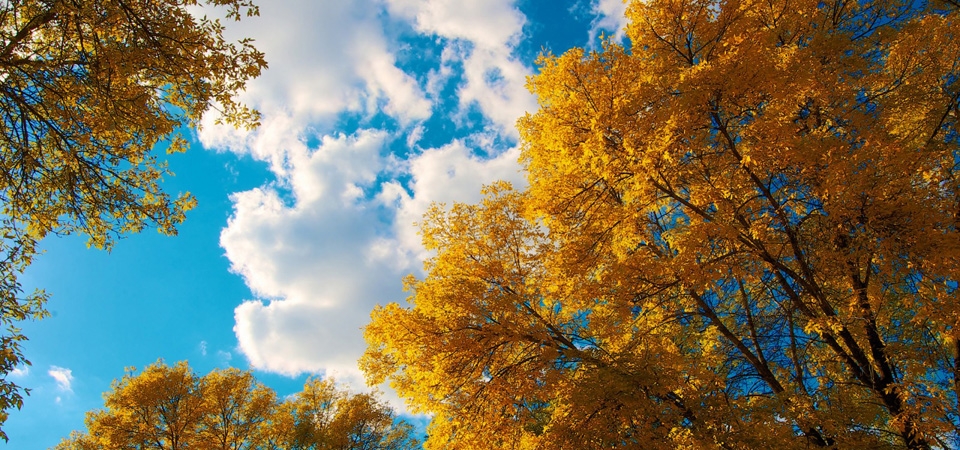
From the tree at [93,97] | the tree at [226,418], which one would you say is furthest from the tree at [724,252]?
the tree at [226,418]

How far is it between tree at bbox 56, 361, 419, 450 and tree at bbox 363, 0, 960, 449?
11.8 m

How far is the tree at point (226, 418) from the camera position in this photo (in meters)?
15.7

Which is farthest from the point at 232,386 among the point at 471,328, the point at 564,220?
the point at 564,220

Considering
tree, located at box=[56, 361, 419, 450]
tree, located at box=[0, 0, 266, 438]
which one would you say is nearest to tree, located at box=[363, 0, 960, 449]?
tree, located at box=[0, 0, 266, 438]

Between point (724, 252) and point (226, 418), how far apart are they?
1837 centimetres

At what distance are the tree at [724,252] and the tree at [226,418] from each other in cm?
1176

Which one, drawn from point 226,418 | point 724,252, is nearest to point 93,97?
point 724,252

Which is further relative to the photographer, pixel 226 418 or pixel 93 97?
pixel 226 418

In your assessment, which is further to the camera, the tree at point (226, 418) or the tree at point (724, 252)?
the tree at point (226, 418)

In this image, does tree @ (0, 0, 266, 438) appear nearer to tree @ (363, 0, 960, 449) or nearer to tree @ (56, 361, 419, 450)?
tree @ (363, 0, 960, 449)

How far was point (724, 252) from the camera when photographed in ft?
20.8

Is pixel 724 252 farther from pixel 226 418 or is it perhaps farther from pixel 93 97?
pixel 226 418

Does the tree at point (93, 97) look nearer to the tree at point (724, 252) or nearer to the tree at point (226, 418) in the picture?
the tree at point (724, 252)

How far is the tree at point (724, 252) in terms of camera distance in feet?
16.6
